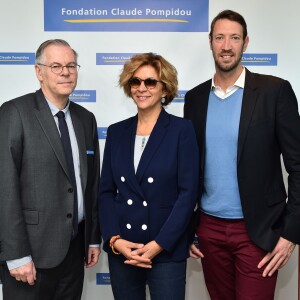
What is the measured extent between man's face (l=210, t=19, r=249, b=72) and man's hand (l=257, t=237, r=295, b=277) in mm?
930

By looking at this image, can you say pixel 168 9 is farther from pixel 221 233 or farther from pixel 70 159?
pixel 221 233

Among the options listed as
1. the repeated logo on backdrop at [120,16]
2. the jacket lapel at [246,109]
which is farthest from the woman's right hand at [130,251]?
the repeated logo on backdrop at [120,16]

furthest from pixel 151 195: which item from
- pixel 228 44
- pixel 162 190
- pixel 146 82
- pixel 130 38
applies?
pixel 130 38

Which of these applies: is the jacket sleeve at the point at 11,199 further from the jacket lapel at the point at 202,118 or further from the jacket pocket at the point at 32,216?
the jacket lapel at the point at 202,118

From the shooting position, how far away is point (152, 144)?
1874mm

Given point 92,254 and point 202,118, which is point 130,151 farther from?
point 92,254

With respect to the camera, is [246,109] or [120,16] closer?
[246,109]

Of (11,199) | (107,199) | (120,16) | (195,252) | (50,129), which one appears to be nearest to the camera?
(11,199)

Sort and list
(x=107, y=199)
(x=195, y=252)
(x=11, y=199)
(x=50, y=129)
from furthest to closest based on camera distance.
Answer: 1. (x=195, y=252)
2. (x=107, y=199)
3. (x=50, y=129)
4. (x=11, y=199)

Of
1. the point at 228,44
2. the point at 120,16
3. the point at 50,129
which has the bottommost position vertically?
the point at 50,129

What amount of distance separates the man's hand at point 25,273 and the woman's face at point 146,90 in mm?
935

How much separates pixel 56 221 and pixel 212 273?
0.92 metres

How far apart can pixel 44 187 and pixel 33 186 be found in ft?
0.17

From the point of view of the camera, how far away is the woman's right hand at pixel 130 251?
1798mm
